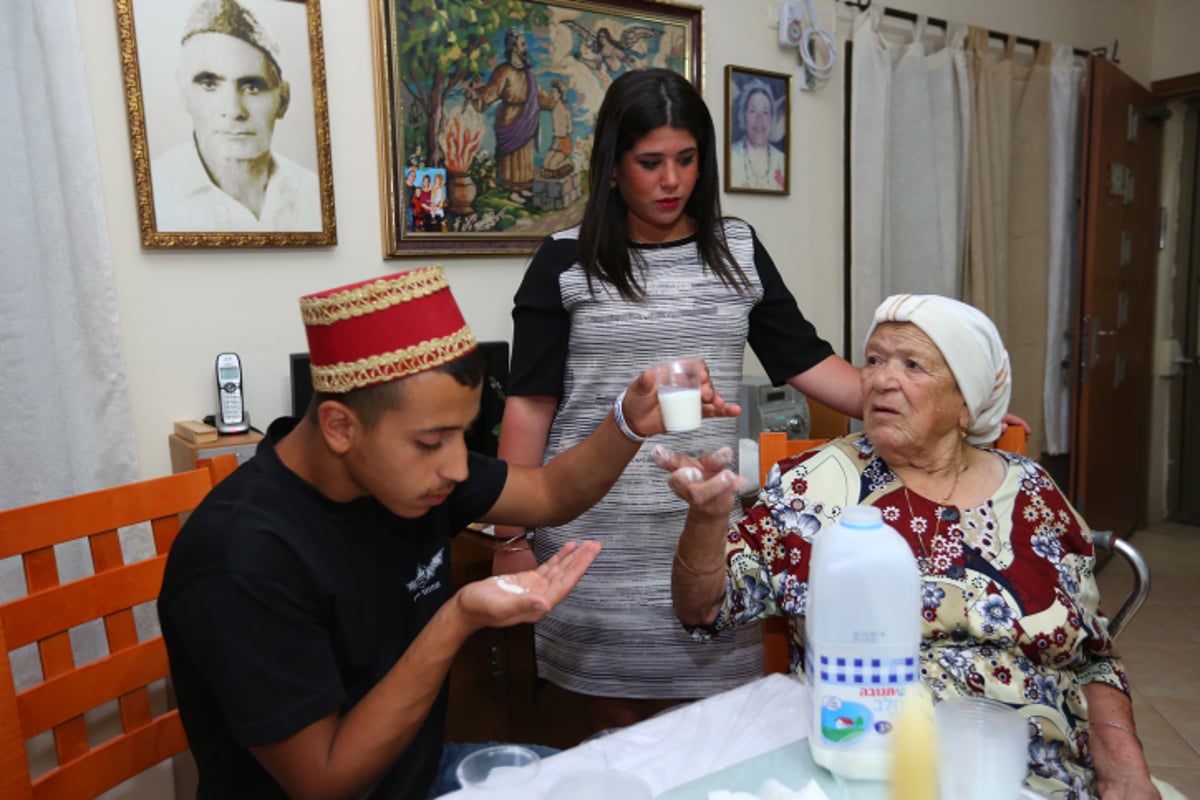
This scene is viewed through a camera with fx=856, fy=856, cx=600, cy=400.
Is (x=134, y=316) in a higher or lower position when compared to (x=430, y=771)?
higher

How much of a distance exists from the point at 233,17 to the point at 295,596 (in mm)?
1790

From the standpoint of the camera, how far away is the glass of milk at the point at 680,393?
48.9 inches

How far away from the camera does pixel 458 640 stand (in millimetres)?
934

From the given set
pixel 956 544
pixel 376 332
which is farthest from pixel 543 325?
pixel 956 544

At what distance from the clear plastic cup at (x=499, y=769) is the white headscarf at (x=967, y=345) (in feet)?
2.95

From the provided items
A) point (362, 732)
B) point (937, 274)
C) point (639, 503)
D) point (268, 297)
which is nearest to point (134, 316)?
point (268, 297)

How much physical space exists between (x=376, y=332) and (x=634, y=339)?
0.72m

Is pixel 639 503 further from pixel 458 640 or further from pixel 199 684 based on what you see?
pixel 199 684

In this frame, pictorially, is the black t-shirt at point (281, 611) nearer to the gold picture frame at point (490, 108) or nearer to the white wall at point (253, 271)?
the white wall at point (253, 271)

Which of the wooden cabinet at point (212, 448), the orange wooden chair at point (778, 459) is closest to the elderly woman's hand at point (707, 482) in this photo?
the orange wooden chair at point (778, 459)

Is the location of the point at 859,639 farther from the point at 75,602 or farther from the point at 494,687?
the point at 494,687

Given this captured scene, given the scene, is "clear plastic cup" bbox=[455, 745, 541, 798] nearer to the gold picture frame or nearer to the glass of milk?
the glass of milk

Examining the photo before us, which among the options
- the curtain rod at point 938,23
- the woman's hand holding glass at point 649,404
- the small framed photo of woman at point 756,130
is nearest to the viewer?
the woman's hand holding glass at point 649,404

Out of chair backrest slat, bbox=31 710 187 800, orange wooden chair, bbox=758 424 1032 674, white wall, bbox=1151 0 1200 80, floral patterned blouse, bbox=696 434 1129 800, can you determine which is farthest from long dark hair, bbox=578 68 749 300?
white wall, bbox=1151 0 1200 80
